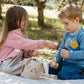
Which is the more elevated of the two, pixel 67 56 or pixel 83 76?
pixel 67 56

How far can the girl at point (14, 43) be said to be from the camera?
109 inches

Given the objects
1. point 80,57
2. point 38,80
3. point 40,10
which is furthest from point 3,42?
point 40,10

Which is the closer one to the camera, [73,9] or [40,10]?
[73,9]

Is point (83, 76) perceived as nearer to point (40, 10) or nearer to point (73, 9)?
point (73, 9)

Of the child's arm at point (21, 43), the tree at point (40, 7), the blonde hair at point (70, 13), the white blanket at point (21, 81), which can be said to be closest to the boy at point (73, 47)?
the blonde hair at point (70, 13)

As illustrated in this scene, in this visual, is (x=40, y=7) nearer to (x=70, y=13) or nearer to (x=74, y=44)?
(x=70, y=13)

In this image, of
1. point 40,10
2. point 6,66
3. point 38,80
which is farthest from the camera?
point 40,10

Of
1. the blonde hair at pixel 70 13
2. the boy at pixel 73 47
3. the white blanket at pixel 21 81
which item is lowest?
the white blanket at pixel 21 81

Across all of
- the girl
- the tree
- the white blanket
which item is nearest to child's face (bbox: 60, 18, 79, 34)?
the girl

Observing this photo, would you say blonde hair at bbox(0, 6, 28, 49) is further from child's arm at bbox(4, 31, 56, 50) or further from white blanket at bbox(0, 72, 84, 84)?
white blanket at bbox(0, 72, 84, 84)

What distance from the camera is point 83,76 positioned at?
2.83m

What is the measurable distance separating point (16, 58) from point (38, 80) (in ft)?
1.72

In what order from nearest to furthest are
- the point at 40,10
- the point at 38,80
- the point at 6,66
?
the point at 38,80
the point at 6,66
the point at 40,10

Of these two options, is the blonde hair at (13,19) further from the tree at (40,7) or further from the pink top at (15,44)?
the tree at (40,7)
